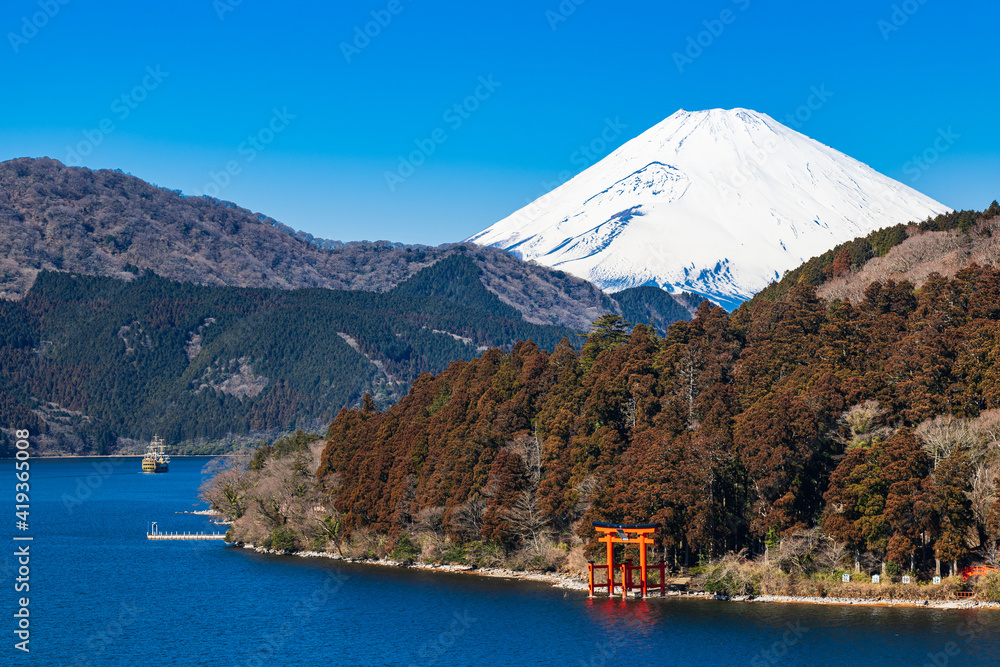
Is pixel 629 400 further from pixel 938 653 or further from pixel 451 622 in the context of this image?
pixel 938 653

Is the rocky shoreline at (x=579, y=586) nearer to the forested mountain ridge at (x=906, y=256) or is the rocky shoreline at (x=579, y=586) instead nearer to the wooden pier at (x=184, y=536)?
the wooden pier at (x=184, y=536)

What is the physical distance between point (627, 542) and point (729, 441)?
7043 millimetres

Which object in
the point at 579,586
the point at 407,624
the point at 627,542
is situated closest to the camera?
the point at 407,624

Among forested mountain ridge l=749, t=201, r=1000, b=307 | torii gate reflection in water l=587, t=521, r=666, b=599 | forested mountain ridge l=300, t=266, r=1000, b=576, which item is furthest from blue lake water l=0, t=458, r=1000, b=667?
forested mountain ridge l=749, t=201, r=1000, b=307

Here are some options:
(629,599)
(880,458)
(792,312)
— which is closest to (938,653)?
(880,458)

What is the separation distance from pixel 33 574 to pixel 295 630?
2209cm

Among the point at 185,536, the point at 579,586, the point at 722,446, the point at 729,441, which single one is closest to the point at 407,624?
the point at 579,586

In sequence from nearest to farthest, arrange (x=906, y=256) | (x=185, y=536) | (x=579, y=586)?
(x=579, y=586)
(x=185, y=536)
(x=906, y=256)

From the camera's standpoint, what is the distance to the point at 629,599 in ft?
158

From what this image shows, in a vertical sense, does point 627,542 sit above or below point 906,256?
below

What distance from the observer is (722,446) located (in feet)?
167

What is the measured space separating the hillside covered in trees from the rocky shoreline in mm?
845

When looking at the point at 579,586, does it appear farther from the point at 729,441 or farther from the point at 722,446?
the point at 729,441

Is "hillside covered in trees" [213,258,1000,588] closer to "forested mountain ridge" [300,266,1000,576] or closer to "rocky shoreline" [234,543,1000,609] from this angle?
"forested mountain ridge" [300,266,1000,576]
